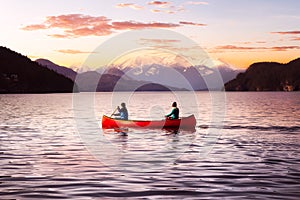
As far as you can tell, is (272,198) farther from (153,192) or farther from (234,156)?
(234,156)

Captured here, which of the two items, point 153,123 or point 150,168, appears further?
point 153,123

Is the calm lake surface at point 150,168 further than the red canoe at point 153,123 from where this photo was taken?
No

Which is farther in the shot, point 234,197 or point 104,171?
point 104,171

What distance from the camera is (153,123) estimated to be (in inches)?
1658

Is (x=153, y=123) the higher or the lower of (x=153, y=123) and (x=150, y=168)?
the higher

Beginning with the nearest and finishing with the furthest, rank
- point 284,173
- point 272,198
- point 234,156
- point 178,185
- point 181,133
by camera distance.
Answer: point 272,198 < point 178,185 < point 284,173 < point 234,156 < point 181,133

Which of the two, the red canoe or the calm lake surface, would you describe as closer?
the calm lake surface

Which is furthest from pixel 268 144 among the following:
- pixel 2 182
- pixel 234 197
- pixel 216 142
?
pixel 2 182

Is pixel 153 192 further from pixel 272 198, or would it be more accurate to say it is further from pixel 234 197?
pixel 272 198

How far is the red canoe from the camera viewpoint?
136 ft

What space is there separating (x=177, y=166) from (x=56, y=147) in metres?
10.7

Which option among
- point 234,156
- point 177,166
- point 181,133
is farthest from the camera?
point 181,133

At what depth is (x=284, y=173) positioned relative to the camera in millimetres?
19359

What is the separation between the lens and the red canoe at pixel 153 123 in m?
41.5
